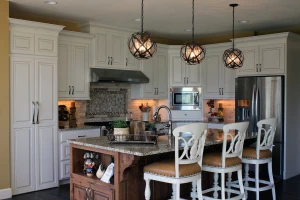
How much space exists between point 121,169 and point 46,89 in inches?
96.7

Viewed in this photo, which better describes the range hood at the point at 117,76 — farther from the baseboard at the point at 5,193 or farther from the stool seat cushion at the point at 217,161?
the stool seat cushion at the point at 217,161

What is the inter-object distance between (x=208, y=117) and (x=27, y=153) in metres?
3.85

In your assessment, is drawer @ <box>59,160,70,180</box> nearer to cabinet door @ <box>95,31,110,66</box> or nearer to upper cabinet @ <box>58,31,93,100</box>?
upper cabinet @ <box>58,31,93,100</box>

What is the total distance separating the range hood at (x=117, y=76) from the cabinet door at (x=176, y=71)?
818 millimetres

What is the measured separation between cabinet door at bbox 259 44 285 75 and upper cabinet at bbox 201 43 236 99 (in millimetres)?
786

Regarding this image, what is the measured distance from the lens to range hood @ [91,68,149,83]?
6.19 metres

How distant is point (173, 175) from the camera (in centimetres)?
340

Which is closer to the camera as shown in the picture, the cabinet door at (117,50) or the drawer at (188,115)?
the cabinet door at (117,50)

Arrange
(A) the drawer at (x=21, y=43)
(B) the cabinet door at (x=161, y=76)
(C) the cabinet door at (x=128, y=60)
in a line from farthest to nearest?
1. (B) the cabinet door at (x=161, y=76)
2. (C) the cabinet door at (x=128, y=60)
3. (A) the drawer at (x=21, y=43)

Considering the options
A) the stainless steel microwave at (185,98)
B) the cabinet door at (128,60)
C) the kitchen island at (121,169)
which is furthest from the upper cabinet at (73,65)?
the stainless steel microwave at (185,98)

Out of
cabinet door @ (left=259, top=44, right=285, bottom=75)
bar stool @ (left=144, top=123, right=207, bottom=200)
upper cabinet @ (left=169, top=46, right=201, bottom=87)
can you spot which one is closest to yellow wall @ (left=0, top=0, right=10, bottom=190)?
bar stool @ (left=144, top=123, right=207, bottom=200)

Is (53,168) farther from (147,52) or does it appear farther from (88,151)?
(147,52)

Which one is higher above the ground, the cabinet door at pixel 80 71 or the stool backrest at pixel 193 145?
the cabinet door at pixel 80 71

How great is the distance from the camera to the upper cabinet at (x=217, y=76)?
716cm
